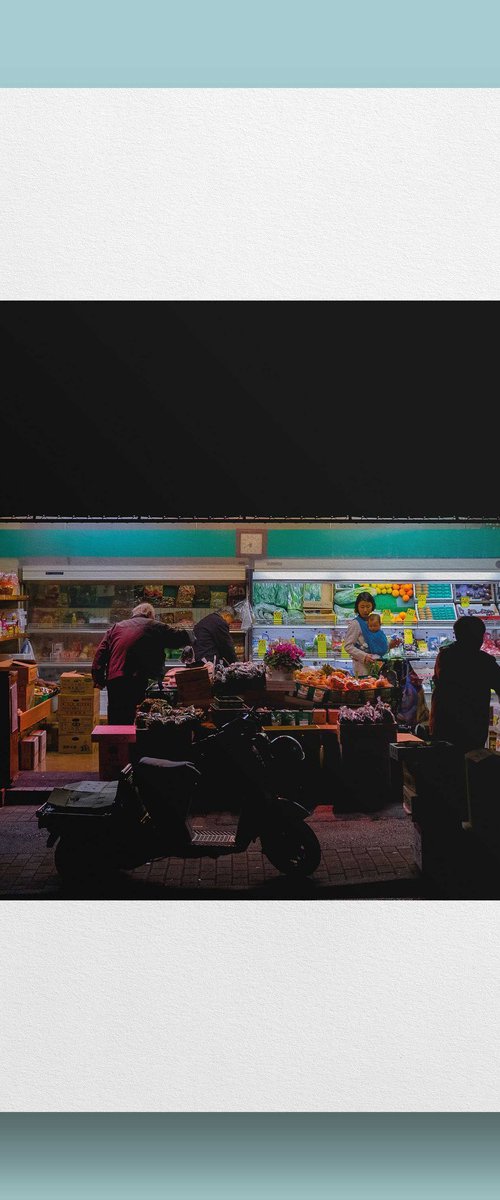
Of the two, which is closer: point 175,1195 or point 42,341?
point 175,1195

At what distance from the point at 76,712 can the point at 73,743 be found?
28cm

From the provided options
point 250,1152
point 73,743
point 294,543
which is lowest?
point 250,1152

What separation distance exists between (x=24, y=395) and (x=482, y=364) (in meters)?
2.40

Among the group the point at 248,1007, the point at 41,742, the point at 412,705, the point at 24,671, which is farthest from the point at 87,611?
the point at 248,1007

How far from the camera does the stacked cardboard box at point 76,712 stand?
698 cm

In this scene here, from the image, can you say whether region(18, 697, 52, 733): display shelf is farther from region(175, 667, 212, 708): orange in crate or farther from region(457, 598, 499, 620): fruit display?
region(457, 598, 499, 620): fruit display

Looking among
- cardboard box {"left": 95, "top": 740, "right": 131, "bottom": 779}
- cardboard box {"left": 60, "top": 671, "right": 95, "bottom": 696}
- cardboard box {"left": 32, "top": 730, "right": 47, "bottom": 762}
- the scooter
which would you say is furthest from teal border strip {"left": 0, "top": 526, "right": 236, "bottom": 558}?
the scooter

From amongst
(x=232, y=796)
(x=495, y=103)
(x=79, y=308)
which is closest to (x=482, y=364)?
(x=495, y=103)

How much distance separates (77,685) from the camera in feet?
22.8

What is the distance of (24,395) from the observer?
13.7ft

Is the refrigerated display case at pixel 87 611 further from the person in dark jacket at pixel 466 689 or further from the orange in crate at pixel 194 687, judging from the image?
the person in dark jacket at pixel 466 689

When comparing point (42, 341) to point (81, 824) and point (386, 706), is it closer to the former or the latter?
point (81, 824)

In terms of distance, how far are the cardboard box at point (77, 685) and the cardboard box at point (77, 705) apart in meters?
0.03

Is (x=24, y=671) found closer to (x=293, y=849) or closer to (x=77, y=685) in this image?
(x=77, y=685)
